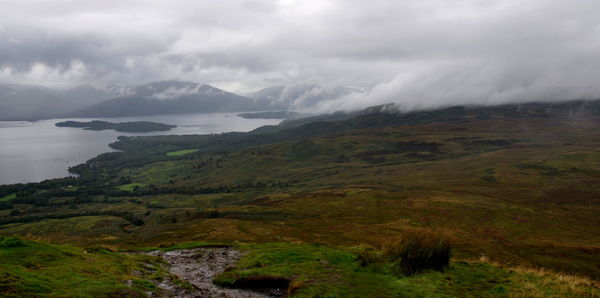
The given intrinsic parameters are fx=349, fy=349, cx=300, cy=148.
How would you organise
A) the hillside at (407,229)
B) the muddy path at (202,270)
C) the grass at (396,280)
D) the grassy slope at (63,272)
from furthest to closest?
the muddy path at (202,270) → the hillside at (407,229) → the grass at (396,280) → the grassy slope at (63,272)

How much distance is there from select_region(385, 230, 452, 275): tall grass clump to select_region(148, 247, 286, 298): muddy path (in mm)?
9256

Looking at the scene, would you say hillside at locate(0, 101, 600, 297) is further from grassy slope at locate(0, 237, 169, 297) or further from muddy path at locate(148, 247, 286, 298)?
grassy slope at locate(0, 237, 169, 297)

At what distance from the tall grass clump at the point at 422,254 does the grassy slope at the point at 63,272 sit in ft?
59.3

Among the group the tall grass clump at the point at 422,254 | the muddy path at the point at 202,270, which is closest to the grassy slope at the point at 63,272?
the muddy path at the point at 202,270

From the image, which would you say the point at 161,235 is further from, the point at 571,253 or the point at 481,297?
the point at 571,253

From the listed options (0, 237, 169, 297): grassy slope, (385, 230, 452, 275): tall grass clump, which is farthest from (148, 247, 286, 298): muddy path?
(385, 230, 452, 275): tall grass clump

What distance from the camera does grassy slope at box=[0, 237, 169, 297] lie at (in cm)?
1875

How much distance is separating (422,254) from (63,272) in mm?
25001

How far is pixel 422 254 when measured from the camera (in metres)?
26.2

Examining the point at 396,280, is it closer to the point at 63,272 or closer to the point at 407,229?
the point at 63,272

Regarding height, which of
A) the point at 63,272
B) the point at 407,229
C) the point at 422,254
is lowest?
the point at 407,229

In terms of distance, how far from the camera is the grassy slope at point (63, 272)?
61.5 feet

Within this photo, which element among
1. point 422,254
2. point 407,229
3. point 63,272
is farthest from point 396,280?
point 407,229

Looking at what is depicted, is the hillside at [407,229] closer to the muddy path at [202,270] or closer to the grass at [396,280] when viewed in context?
the grass at [396,280]
